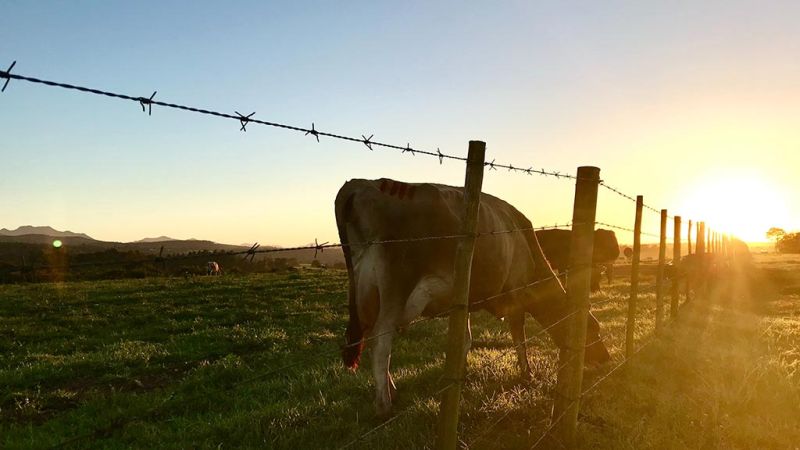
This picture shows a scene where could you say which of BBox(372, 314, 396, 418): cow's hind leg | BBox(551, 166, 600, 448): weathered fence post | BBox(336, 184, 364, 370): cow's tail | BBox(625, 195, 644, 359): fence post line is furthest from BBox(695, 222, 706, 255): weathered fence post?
BBox(372, 314, 396, 418): cow's hind leg

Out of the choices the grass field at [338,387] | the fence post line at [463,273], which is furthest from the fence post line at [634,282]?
the fence post line at [463,273]

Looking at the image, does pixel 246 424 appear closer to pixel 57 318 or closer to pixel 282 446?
pixel 282 446

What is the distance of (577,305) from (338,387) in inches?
130

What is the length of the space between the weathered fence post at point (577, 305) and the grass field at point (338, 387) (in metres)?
0.28

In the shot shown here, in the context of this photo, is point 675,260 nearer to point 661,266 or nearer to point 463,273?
point 661,266

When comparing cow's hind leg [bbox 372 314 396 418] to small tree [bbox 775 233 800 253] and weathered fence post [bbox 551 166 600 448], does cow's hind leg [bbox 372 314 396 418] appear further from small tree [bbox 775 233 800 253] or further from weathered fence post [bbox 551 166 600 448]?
small tree [bbox 775 233 800 253]

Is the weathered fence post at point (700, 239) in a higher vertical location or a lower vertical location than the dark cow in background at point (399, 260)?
higher

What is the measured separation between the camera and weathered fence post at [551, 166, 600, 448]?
15.2 feet

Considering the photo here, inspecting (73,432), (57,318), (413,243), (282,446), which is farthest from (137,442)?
(57,318)

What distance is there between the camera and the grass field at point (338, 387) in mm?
4984

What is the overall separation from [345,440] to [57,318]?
12787 mm

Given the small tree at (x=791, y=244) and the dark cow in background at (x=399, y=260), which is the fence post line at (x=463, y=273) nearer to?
the dark cow in background at (x=399, y=260)

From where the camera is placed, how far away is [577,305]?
466 centimetres

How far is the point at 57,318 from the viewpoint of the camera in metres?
13.9
